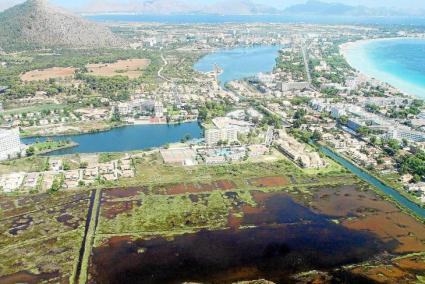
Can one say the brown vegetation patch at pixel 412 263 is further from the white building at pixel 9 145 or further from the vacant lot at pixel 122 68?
the vacant lot at pixel 122 68

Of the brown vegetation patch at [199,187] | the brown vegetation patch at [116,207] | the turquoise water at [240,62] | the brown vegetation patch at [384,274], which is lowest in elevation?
the turquoise water at [240,62]

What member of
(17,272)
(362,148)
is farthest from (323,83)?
(17,272)

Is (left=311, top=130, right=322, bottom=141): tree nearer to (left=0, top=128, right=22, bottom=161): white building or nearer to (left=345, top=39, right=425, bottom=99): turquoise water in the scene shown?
(left=345, top=39, right=425, bottom=99): turquoise water

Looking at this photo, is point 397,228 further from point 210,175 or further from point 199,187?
point 210,175

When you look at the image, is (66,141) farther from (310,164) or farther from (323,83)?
(323,83)

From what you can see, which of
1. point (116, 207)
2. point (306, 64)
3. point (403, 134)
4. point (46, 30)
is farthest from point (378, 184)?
point (46, 30)

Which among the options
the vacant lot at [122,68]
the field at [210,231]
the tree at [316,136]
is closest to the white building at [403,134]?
the tree at [316,136]
